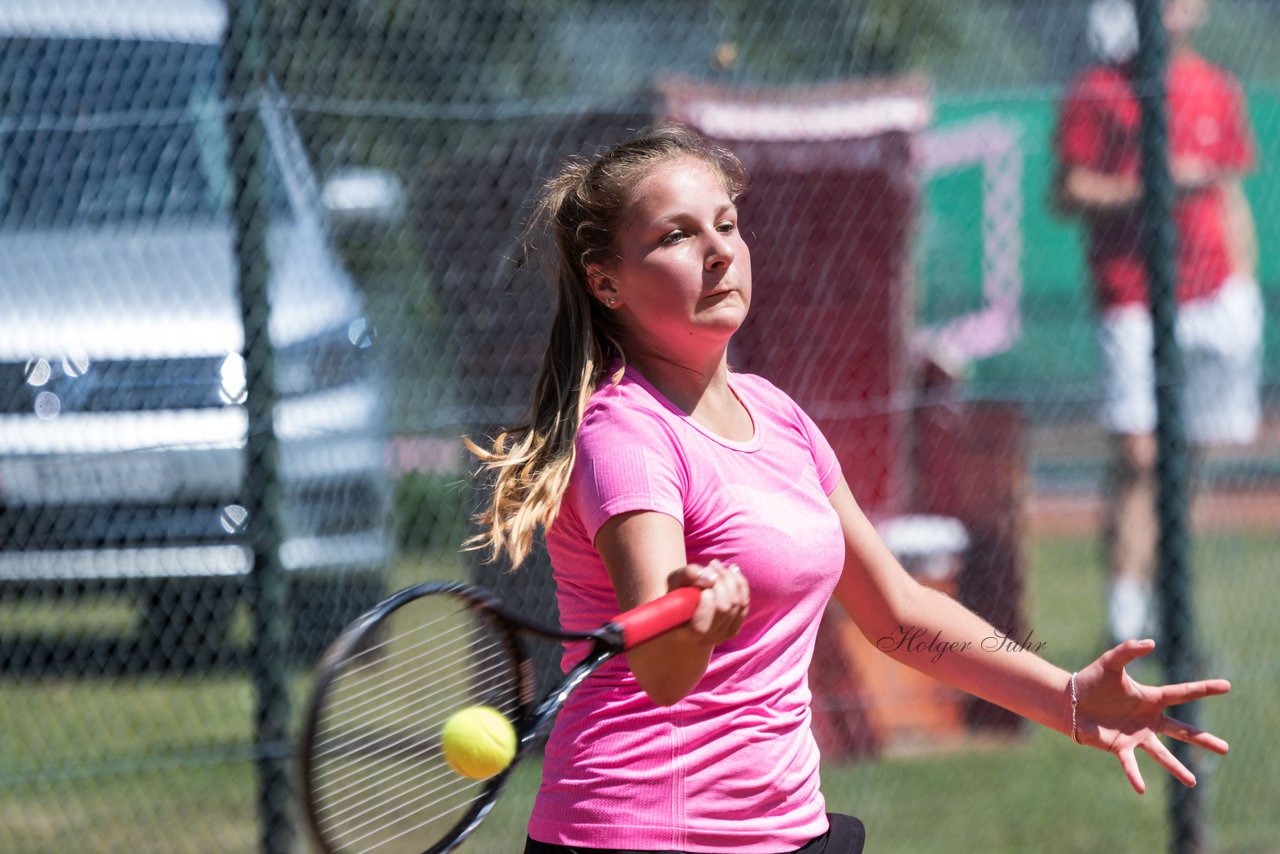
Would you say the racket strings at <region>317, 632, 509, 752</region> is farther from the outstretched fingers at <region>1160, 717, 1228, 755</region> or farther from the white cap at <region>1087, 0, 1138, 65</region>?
the white cap at <region>1087, 0, 1138, 65</region>

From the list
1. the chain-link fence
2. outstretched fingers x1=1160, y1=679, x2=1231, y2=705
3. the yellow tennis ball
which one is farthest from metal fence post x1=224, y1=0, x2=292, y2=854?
outstretched fingers x1=1160, y1=679, x2=1231, y2=705

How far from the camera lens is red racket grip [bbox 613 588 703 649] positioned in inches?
70.7

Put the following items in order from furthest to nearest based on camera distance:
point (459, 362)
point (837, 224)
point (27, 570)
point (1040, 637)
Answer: point (1040, 637) → point (837, 224) → point (459, 362) → point (27, 570)

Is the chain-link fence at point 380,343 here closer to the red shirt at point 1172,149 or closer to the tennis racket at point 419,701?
the red shirt at point 1172,149

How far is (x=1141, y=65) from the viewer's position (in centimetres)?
408

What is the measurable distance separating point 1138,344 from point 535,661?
225 cm

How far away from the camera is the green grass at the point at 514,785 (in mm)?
4148

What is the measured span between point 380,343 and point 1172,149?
2.52m

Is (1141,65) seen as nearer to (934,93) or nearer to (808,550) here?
(934,93)

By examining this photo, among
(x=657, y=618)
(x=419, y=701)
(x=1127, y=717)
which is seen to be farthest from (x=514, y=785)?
(x=657, y=618)

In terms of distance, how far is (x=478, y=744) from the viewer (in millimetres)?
1854

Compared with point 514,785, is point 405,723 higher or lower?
higher

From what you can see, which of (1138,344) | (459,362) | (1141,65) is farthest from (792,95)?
(1138,344)

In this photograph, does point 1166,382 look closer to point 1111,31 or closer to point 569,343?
point 1111,31
